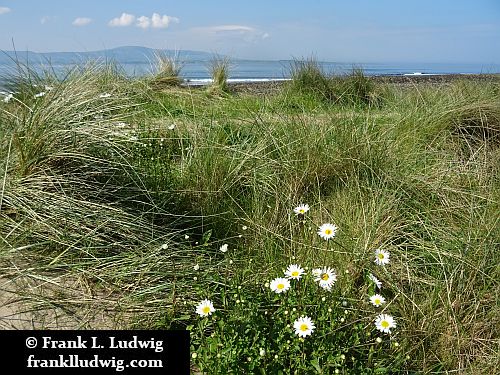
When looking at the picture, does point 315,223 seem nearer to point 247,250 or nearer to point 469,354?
point 247,250

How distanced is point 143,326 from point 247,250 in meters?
0.62

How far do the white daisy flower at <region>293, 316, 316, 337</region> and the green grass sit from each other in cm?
3

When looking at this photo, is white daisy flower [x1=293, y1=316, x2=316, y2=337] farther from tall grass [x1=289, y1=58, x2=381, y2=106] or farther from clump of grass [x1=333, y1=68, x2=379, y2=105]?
clump of grass [x1=333, y1=68, x2=379, y2=105]

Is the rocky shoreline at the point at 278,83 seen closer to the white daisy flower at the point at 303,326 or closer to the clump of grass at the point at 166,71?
the clump of grass at the point at 166,71

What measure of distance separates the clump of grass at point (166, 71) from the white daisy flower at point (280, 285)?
5.05m

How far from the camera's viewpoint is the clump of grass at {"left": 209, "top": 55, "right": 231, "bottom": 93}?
23.2 feet

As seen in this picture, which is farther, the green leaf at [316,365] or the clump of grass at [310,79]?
the clump of grass at [310,79]

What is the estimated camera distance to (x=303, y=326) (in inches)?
64.2

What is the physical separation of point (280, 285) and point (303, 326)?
7.5 inches

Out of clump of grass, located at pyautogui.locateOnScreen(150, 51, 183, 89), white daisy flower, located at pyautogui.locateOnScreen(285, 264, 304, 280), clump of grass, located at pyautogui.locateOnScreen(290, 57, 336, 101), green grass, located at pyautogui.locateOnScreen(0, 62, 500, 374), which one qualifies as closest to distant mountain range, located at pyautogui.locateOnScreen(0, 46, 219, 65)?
clump of grass, located at pyautogui.locateOnScreen(150, 51, 183, 89)

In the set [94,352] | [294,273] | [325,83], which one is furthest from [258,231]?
[325,83]

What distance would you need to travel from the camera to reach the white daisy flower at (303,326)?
63.4 inches

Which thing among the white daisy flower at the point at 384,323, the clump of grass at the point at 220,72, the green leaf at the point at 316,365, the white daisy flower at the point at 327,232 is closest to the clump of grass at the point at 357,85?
the clump of grass at the point at 220,72

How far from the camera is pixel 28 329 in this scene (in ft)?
5.77
